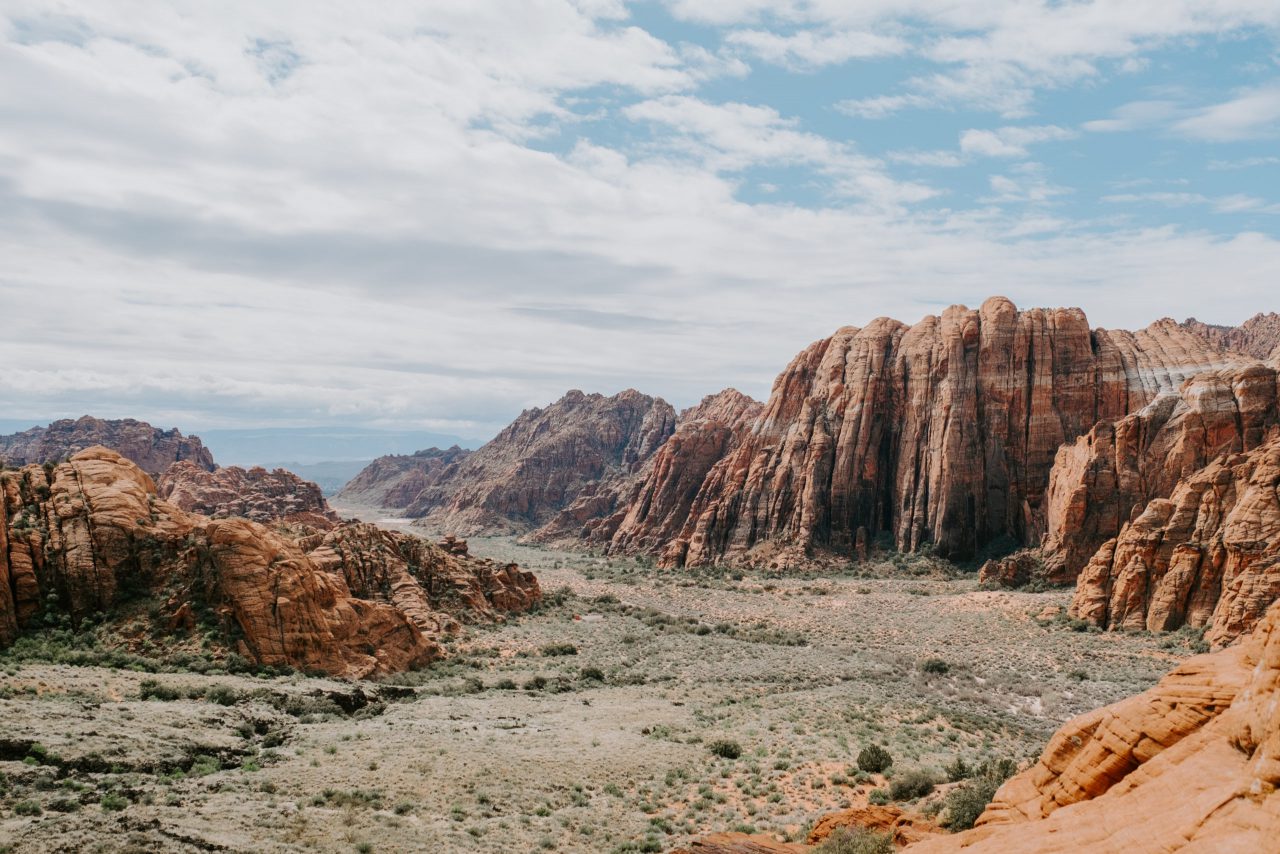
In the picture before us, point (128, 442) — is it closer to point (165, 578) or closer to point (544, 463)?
point (544, 463)

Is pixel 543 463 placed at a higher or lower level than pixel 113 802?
higher

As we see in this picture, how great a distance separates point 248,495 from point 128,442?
225ft

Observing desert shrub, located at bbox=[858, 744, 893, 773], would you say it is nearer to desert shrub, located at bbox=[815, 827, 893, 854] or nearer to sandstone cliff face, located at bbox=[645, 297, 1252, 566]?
desert shrub, located at bbox=[815, 827, 893, 854]

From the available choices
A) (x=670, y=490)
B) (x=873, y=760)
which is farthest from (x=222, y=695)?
(x=670, y=490)

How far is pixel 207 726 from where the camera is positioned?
69.9 feet

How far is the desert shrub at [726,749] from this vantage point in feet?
73.5

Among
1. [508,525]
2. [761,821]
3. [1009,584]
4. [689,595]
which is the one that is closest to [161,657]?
[761,821]

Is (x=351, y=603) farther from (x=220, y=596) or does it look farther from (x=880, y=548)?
(x=880, y=548)

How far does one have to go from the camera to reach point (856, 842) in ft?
44.8

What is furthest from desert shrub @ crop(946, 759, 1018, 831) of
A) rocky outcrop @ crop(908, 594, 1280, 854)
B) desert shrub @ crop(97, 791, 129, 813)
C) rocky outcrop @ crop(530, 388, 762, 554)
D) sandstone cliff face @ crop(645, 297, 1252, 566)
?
rocky outcrop @ crop(530, 388, 762, 554)

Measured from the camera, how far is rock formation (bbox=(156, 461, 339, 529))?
2820 inches

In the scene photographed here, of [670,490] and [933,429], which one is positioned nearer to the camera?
[933,429]

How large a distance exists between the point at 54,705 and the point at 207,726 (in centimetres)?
365

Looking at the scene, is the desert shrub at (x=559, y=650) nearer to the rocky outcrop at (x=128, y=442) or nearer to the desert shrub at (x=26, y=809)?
the desert shrub at (x=26, y=809)
